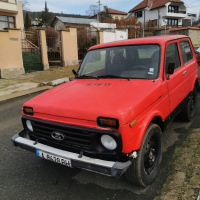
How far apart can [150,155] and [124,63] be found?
161 cm

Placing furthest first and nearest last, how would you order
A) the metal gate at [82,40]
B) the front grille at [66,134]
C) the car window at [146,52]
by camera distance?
1. the metal gate at [82,40]
2. the car window at [146,52]
3. the front grille at [66,134]

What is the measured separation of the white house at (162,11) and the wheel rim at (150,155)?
54.2 metres

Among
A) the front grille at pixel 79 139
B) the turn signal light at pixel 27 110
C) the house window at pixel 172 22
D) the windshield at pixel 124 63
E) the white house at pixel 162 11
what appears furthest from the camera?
the house window at pixel 172 22

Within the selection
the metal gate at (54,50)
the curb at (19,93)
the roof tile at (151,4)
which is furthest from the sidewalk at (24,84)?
the roof tile at (151,4)

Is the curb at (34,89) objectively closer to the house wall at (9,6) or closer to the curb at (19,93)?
the curb at (19,93)

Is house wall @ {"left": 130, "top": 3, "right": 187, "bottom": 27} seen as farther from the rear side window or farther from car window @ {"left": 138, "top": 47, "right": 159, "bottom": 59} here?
car window @ {"left": 138, "top": 47, "right": 159, "bottom": 59}

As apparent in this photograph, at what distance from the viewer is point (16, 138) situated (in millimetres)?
2898

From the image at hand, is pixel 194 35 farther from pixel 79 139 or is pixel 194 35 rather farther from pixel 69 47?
pixel 79 139

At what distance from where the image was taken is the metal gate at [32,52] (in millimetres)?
12866

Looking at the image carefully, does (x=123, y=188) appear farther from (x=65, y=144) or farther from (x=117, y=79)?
(x=117, y=79)

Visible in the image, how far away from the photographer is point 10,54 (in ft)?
37.0

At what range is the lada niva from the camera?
2.24m

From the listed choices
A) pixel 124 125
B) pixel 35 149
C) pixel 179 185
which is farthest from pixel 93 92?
pixel 179 185

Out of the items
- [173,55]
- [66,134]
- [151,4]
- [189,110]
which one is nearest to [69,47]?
[189,110]
